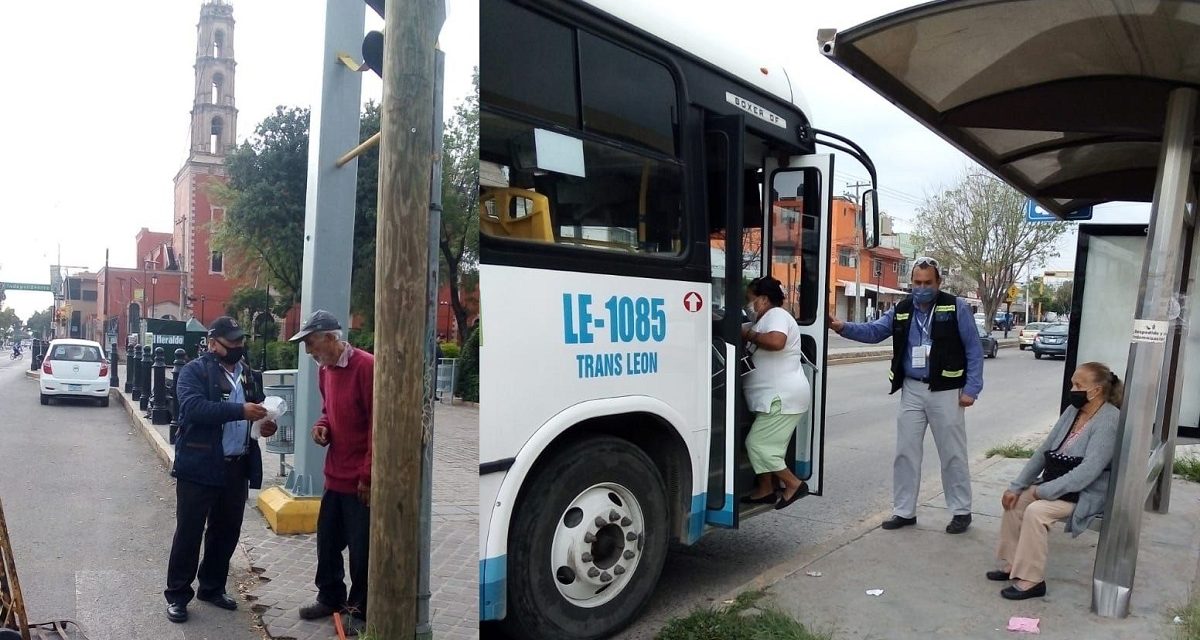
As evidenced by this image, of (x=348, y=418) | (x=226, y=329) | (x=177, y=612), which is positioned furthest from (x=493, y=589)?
(x=226, y=329)

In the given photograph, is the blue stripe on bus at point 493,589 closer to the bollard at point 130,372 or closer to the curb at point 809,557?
the bollard at point 130,372

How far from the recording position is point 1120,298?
686cm

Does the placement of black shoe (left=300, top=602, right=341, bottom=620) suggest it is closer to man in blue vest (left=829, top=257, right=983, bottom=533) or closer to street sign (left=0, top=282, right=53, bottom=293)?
street sign (left=0, top=282, right=53, bottom=293)

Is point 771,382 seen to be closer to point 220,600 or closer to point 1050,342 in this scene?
point 220,600

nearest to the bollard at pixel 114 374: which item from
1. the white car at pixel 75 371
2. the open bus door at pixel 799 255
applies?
the white car at pixel 75 371

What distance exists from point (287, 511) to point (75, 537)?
2.54ft

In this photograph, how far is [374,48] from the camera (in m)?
2.40

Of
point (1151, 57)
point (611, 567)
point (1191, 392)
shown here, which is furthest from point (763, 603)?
point (1191, 392)

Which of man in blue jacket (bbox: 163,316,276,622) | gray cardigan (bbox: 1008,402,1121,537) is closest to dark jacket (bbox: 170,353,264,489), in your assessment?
man in blue jacket (bbox: 163,316,276,622)

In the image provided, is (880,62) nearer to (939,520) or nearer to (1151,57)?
(1151,57)

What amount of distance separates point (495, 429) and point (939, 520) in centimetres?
435

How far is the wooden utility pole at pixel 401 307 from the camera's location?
228 cm

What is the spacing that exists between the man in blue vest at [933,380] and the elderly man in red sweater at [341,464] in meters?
3.69

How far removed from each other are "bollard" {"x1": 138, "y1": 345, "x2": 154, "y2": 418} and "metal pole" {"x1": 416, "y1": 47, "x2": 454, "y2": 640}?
2.93 ft
